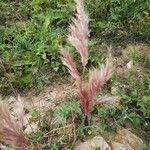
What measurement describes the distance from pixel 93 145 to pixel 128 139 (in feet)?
1.36

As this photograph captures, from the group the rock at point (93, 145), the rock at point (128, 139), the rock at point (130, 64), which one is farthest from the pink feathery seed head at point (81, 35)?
the rock at point (130, 64)

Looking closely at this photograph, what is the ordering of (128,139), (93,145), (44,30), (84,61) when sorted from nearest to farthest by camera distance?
1. (84,61)
2. (93,145)
3. (128,139)
4. (44,30)

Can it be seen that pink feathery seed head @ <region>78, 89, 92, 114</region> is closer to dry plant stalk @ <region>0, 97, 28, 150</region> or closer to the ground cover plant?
dry plant stalk @ <region>0, 97, 28, 150</region>

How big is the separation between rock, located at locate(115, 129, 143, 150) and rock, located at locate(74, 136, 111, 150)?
7.5 inches

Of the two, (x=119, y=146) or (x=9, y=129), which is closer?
(x=9, y=129)

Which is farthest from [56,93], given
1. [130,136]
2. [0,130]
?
[0,130]

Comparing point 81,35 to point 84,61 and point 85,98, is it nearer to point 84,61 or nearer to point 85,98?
point 84,61

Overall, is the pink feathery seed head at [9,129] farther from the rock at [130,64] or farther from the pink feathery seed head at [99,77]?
the rock at [130,64]

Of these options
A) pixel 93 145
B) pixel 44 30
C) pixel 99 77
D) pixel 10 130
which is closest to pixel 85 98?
pixel 99 77

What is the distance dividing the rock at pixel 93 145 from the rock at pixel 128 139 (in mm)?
190

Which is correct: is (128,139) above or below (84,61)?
below

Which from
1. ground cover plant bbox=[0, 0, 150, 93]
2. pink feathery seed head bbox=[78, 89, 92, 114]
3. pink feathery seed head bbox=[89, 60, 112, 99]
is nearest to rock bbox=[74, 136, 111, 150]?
pink feathery seed head bbox=[78, 89, 92, 114]

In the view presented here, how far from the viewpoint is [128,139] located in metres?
4.12

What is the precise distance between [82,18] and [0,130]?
1086 millimetres
